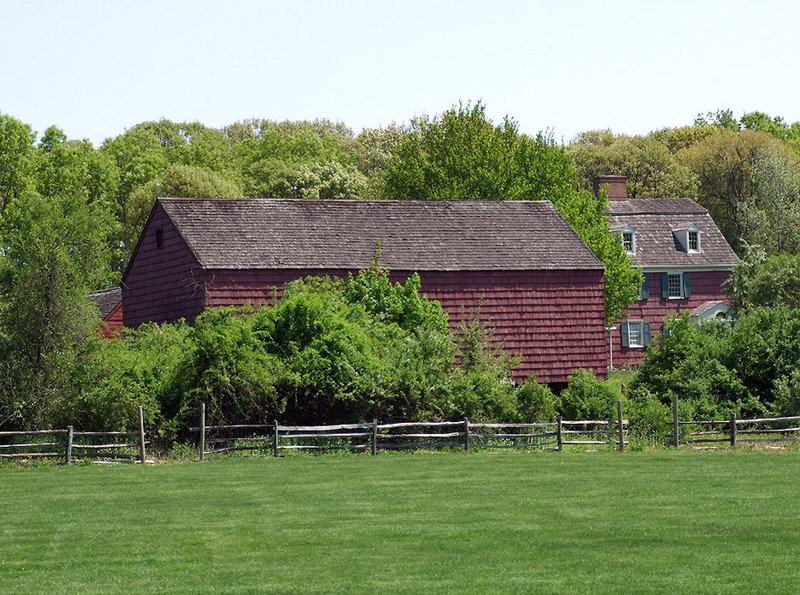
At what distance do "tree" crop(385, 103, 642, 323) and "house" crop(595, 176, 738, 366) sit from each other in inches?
278

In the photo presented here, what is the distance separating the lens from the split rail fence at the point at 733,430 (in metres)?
36.8

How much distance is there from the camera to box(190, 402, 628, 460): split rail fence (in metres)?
34.9

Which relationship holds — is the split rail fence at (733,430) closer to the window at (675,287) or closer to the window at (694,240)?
the window at (675,287)

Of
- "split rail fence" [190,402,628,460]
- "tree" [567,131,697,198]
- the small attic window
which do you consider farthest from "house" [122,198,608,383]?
"tree" [567,131,697,198]

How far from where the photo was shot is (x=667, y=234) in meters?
70.9

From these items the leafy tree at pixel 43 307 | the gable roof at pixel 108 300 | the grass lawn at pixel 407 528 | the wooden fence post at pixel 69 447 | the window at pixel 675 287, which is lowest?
the grass lawn at pixel 407 528

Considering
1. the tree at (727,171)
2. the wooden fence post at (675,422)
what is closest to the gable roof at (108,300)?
the wooden fence post at (675,422)

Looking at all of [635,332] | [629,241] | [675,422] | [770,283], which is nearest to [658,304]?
[635,332]

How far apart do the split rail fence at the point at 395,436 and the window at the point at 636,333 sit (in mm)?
30626

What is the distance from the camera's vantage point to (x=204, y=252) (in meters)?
42.0

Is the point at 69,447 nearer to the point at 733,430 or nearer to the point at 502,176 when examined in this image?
the point at 733,430

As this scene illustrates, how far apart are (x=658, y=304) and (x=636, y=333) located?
2027mm

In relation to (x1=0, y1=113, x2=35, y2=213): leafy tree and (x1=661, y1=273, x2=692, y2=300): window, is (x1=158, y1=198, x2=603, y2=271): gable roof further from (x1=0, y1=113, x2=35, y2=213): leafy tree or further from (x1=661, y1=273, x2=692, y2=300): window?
Result: (x1=0, y1=113, x2=35, y2=213): leafy tree

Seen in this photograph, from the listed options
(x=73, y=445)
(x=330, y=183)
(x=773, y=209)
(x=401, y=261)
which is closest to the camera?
(x=73, y=445)
